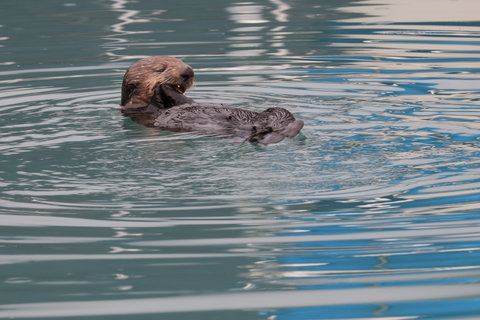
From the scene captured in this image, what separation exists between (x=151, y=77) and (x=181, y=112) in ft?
2.88

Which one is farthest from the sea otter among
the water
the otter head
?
the water

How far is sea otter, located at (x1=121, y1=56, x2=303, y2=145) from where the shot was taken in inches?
194

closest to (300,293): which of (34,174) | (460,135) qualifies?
(34,174)

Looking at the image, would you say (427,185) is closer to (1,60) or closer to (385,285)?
(385,285)

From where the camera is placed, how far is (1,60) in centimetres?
883

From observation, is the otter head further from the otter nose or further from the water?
the water

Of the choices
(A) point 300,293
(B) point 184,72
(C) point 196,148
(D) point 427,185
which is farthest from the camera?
(B) point 184,72

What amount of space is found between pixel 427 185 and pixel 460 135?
1.06 meters

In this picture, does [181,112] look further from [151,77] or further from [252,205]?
[252,205]

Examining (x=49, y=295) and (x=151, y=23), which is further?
(x=151, y=23)

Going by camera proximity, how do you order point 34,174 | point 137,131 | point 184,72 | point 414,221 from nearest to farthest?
1. point 414,221
2. point 34,174
3. point 137,131
4. point 184,72

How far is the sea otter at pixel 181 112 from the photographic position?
4.92 metres

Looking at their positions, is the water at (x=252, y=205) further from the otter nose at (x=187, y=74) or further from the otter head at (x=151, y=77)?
the otter nose at (x=187, y=74)

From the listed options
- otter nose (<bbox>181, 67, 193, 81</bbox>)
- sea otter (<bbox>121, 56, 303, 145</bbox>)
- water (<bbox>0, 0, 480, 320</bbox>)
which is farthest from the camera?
otter nose (<bbox>181, 67, 193, 81</bbox>)
